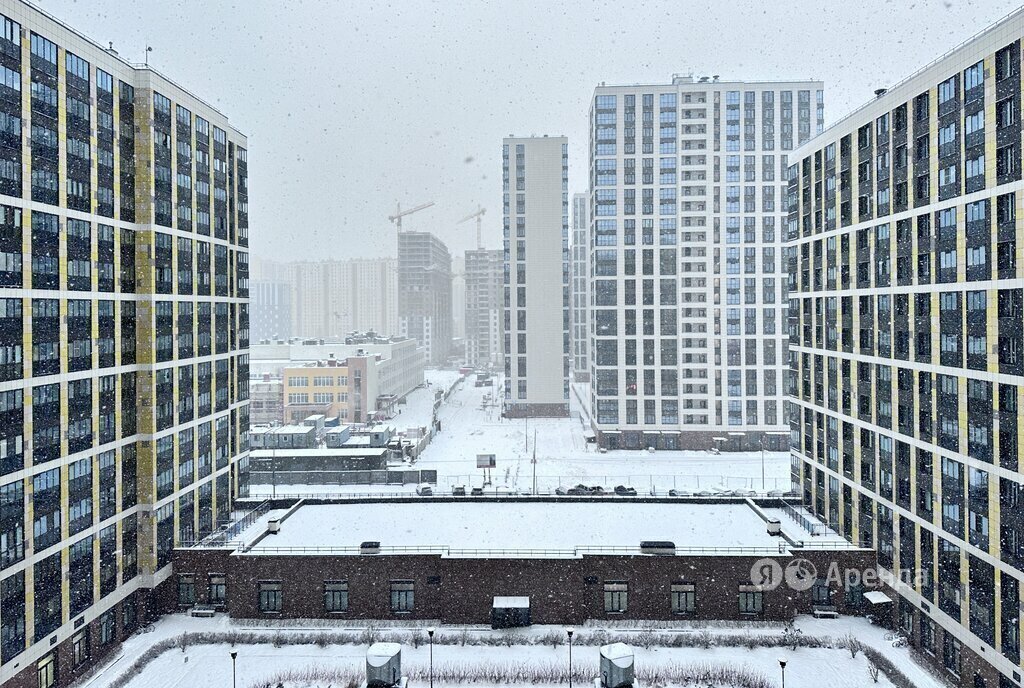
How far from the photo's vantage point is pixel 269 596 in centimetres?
3738

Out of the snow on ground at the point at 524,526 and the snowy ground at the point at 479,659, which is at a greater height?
the snow on ground at the point at 524,526

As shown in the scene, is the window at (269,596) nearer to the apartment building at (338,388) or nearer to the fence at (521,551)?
the fence at (521,551)

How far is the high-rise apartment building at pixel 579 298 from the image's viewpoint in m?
140

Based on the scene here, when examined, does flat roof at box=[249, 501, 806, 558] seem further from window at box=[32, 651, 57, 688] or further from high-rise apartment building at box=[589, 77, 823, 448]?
high-rise apartment building at box=[589, 77, 823, 448]

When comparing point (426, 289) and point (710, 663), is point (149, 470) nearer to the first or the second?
point (710, 663)

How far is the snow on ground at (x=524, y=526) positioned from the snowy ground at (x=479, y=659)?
5008 mm

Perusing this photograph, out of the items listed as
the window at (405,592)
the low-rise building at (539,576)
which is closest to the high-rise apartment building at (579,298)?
the low-rise building at (539,576)

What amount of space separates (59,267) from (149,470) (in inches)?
491

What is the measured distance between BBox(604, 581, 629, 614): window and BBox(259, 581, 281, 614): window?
1835cm

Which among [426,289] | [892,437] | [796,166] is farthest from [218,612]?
[426,289]

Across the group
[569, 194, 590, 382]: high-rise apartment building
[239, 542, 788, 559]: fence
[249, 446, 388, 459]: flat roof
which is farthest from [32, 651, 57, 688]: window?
[569, 194, 590, 382]: high-rise apartment building

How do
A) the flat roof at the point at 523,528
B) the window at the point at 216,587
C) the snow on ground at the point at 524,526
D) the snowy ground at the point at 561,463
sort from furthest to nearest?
the snowy ground at the point at 561,463 → the window at the point at 216,587 → the snow on ground at the point at 524,526 → the flat roof at the point at 523,528

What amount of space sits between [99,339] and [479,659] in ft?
82.3

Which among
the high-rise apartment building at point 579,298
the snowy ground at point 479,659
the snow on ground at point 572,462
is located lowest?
the snowy ground at point 479,659
